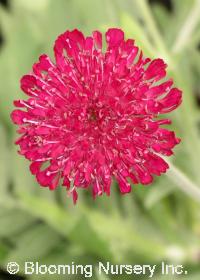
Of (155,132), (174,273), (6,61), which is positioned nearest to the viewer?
(155,132)

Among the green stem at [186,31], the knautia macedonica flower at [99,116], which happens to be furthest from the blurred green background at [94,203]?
the knautia macedonica flower at [99,116]

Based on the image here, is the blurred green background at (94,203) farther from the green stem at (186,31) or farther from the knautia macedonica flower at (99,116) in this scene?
the knautia macedonica flower at (99,116)

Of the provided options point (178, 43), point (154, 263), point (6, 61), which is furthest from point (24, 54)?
point (154, 263)

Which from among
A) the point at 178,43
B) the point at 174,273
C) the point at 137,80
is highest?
the point at 178,43

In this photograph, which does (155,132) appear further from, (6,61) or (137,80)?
(6,61)

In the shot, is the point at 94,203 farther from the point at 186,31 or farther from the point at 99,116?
the point at 99,116

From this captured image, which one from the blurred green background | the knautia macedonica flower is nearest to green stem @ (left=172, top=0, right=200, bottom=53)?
the blurred green background

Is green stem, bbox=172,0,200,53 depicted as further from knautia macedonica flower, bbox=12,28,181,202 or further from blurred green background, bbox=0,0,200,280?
knautia macedonica flower, bbox=12,28,181,202
